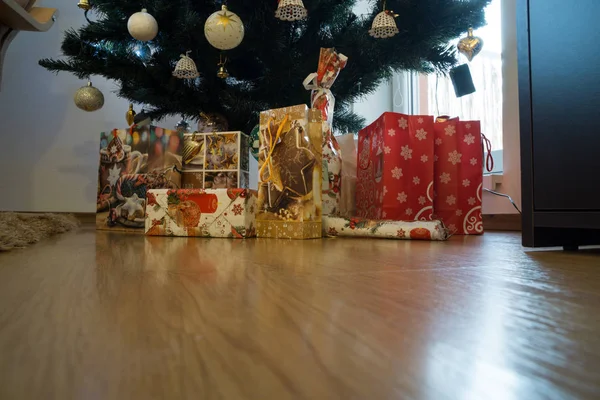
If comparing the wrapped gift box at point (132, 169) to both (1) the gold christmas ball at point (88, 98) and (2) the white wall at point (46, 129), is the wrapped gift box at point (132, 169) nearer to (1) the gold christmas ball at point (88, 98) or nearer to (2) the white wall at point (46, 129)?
(1) the gold christmas ball at point (88, 98)

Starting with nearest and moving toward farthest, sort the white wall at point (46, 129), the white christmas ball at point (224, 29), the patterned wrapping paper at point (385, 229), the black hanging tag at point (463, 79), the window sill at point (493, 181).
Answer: the patterned wrapping paper at point (385, 229) < the white christmas ball at point (224, 29) < the black hanging tag at point (463, 79) < the window sill at point (493, 181) < the white wall at point (46, 129)

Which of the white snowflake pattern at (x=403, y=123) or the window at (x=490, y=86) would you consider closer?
the white snowflake pattern at (x=403, y=123)

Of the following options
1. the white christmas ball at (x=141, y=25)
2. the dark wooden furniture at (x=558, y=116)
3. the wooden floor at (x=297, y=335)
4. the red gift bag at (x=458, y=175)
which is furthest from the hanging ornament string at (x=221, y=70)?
the wooden floor at (x=297, y=335)

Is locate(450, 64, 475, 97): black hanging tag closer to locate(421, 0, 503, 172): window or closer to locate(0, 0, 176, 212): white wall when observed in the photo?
locate(421, 0, 503, 172): window

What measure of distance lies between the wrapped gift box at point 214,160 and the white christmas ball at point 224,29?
0.25 m

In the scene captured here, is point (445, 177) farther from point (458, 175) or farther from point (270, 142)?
point (270, 142)

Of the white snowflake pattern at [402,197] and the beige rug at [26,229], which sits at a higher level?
the white snowflake pattern at [402,197]

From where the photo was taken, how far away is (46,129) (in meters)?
1.89

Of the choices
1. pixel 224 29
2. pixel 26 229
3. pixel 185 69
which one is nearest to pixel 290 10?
pixel 224 29

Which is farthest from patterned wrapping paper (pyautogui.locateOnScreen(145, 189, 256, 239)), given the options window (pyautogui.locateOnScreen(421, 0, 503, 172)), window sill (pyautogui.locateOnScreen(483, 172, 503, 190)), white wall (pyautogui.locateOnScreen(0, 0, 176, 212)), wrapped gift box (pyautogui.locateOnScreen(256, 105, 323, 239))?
white wall (pyautogui.locateOnScreen(0, 0, 176, 212))

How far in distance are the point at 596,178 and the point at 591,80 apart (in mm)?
124

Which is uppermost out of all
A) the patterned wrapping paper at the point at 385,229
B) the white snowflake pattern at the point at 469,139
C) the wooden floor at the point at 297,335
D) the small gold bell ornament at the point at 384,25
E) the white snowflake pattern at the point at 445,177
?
the small gold bell ornament at the point at 384,25

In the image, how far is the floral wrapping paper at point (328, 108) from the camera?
102 cm

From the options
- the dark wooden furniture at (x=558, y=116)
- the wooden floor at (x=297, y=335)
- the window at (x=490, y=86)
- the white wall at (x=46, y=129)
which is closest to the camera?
the wooden floor at (x=297, y=335)
